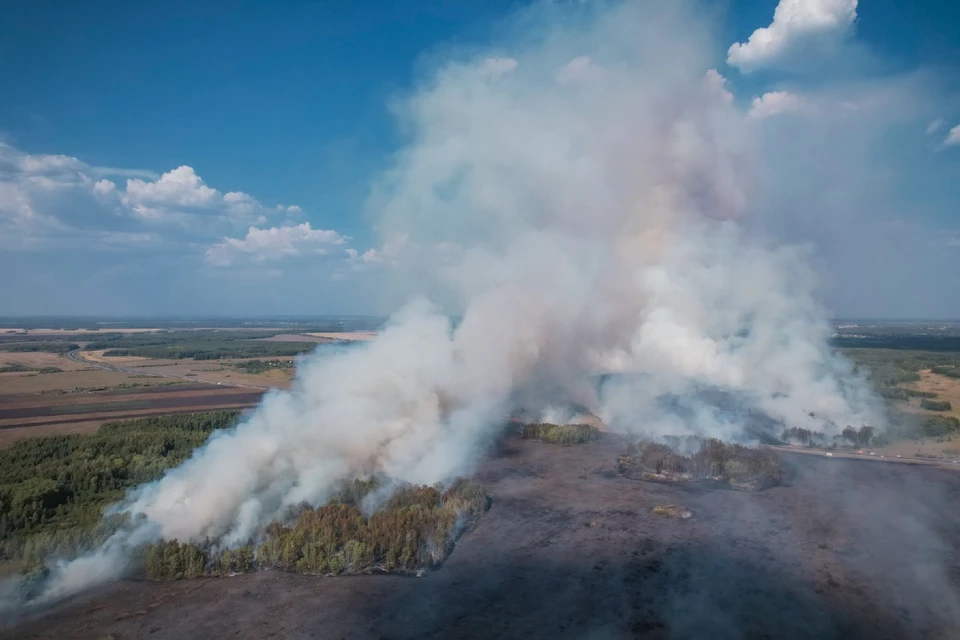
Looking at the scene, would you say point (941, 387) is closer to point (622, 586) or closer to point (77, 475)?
point (622, 586)

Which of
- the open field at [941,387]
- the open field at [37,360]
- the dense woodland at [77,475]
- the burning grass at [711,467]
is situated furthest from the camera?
the open field at [37,360]

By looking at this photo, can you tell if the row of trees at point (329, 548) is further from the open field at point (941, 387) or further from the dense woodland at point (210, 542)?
the open field at point (941, 387)

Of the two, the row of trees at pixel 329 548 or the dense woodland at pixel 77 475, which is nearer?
the row of trees at pixel 329 548

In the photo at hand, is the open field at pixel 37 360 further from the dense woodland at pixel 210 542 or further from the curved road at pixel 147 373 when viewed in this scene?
the dense woodland at pixel 210 542

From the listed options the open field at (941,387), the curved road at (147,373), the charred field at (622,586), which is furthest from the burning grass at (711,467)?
the curved road at (147,373)

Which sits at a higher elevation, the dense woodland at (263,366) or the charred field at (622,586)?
the dense woodland at (263,366)

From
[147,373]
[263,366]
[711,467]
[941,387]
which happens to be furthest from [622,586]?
[147,373]

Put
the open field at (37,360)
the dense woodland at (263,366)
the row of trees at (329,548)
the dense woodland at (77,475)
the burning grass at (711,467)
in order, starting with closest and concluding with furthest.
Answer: the row of trees at (329,548) → the dense woodland at (77,475) → the burning grass at (711,467) → the dense woodland at (263,366) → the open field at (37,360)
